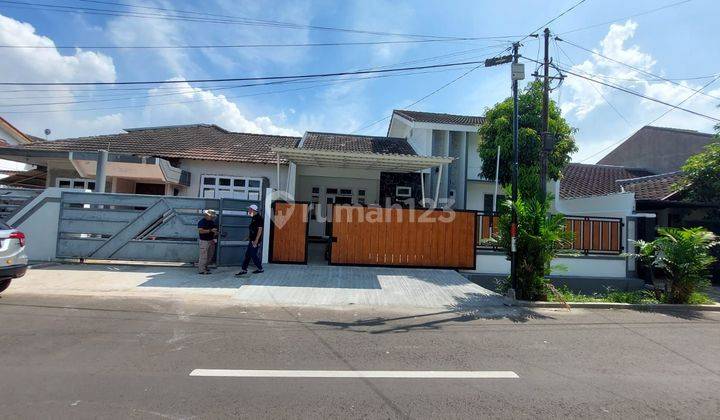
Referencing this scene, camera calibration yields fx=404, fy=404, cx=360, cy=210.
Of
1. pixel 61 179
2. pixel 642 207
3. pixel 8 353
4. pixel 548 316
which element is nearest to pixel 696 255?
pixel 548 316

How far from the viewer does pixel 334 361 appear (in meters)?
4.66

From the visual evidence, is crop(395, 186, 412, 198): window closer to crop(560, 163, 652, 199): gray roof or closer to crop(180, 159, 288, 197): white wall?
crop(180, 159, 288, 197): white wall

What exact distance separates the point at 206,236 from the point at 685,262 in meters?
11.1

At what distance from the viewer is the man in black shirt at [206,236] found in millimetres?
9914

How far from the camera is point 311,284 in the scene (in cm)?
936

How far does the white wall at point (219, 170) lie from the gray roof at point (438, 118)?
6640 millimetres

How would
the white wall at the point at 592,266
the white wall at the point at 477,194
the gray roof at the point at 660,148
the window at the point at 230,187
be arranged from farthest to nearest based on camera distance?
the gray roof at the point at 660,148, the white wall at the point at 477,194, the window at the point at 230,187, the white wall at the point at 592,266

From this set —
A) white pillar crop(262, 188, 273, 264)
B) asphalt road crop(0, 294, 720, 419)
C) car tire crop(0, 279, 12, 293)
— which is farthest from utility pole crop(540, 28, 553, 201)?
car tire crop(0, 279, 12, 293)

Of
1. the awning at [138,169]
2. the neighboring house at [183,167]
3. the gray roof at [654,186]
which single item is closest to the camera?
the awning at [138,169]

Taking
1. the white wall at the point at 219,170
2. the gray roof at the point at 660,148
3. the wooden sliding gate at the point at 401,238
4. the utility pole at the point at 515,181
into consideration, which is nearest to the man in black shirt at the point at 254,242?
the wooden sliding gate at the point at 401,238

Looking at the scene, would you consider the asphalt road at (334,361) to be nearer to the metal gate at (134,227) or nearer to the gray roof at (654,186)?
the metal gate at (134,227)

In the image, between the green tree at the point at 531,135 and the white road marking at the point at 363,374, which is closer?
the white road marking at the point at 363,374

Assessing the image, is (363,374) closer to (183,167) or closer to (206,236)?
(206,236)

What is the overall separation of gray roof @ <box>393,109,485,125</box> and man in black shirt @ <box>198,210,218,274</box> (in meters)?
11.3
